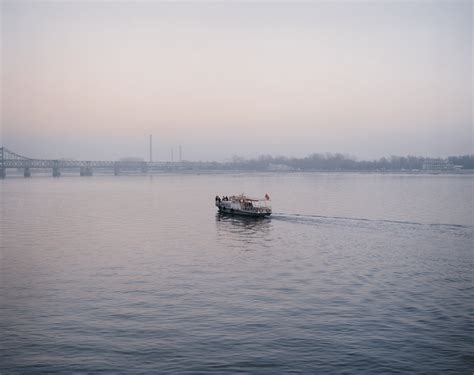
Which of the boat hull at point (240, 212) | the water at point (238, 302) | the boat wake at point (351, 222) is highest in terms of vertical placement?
the boat hull at point (240, 212)

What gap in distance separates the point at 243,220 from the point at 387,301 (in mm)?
42574

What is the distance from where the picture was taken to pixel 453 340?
20719mm

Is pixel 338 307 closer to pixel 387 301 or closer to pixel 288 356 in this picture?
pixel 387 301

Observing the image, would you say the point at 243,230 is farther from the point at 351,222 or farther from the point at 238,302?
the point at 238,302

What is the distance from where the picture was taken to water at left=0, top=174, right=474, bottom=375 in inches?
752

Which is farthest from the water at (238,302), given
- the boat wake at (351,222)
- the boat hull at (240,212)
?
the boat hull at (240,212)

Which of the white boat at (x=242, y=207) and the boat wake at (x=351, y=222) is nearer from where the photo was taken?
the boat wake at (x=351, y=222)

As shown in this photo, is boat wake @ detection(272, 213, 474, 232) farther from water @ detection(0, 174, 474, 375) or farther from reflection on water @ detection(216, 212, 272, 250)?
reflection on water @ detection(216, 212, 272, 250)

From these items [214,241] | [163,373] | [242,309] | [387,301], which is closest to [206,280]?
[242,309]

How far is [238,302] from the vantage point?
2600cm

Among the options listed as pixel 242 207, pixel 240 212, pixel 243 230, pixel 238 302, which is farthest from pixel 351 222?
pixel 238 302

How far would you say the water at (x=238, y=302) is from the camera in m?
19.1

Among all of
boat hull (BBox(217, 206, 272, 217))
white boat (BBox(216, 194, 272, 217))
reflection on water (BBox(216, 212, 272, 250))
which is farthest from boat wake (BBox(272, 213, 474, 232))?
reflection on water (BBox(216, 212, 272, 250))

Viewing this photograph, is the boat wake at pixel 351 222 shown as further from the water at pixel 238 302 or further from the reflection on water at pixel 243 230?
the reflection on water at pixel 243 230
